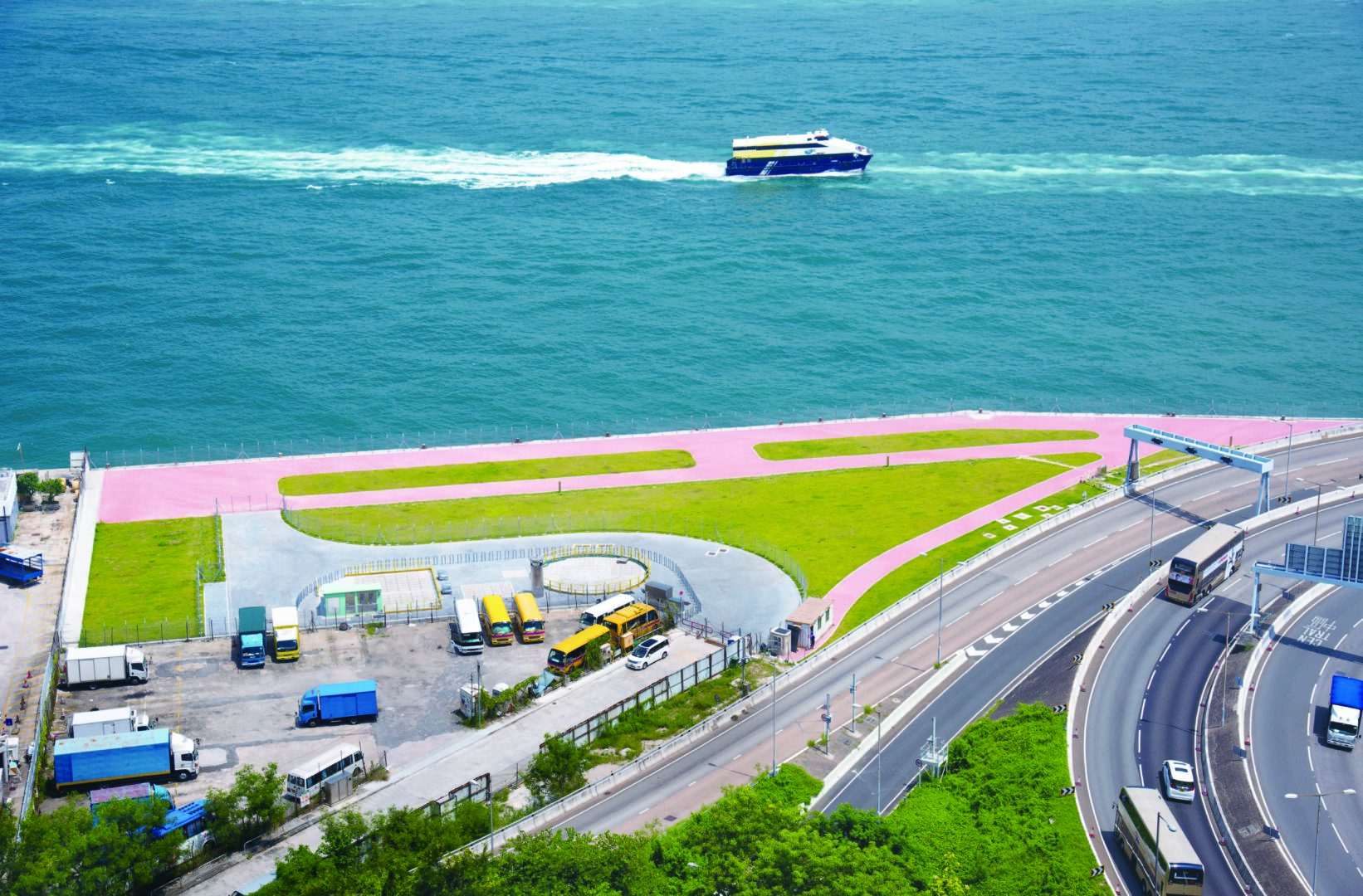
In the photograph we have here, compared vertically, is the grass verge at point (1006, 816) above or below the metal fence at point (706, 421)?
Result: below

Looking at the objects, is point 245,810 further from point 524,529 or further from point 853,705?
point 524,529

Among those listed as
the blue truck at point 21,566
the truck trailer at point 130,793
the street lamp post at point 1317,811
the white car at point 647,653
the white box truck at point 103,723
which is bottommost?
the street lamp post at point 1317,811

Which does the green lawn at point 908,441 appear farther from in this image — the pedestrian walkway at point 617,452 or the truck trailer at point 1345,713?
the truck trailer at point 1345,713

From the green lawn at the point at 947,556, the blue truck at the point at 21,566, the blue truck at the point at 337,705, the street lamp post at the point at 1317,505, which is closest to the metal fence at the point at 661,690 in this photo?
the green lawn at the point at 947,556

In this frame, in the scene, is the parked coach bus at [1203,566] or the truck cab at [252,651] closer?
the truck cab at [252,651]

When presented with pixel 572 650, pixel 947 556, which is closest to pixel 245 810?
pixel 572 650

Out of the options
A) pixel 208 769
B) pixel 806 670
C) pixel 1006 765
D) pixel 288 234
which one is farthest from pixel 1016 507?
pixel 288 234

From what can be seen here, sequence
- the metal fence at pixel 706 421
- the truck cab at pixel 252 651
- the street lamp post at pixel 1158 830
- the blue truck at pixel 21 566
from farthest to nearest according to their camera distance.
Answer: the metal fence at pixel 706 421
the blue truck at pixel 21 566
the truck cab at pixel 252 651
the street lamp post at pixel 1158 830

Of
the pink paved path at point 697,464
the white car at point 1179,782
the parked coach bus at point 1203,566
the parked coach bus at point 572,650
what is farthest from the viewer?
the pink paved path at point 697,464

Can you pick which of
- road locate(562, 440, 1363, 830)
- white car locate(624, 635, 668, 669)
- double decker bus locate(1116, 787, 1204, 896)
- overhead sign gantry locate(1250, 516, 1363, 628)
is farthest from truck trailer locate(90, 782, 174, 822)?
overhead sign gantry locate(1250, 516, 1363, 628)
